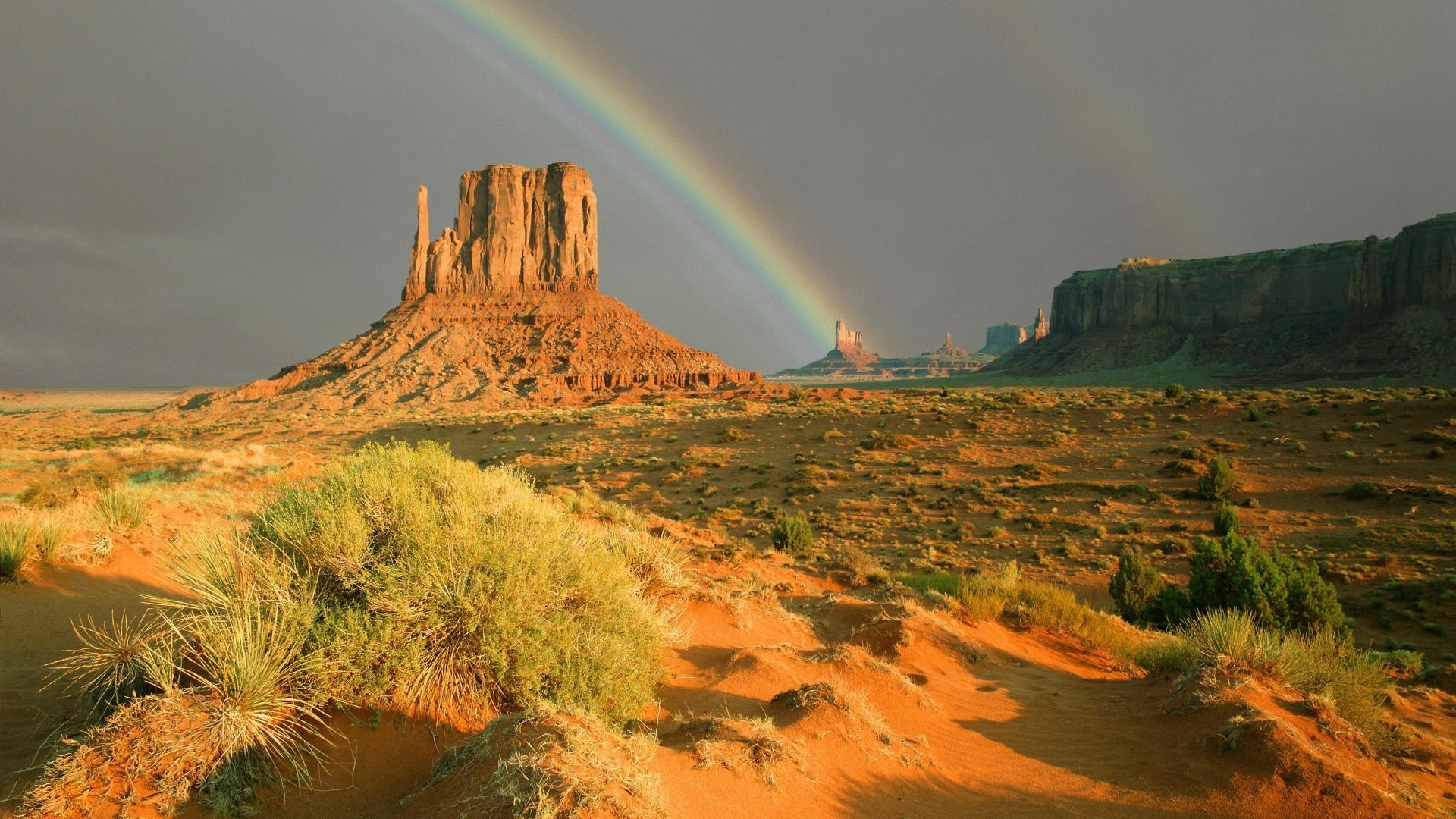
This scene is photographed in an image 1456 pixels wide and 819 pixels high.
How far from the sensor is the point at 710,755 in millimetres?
4898

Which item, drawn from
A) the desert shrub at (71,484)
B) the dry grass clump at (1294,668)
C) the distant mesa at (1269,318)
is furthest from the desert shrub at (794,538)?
the distant mesa at (1269,318)

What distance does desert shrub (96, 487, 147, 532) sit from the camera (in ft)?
35.8

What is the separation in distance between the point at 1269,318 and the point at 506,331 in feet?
392

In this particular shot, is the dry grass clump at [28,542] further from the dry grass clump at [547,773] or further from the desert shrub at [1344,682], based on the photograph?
the desert shrub at [1344,682]

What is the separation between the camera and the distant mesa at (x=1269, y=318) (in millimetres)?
85000

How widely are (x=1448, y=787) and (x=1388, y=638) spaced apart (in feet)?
33.6

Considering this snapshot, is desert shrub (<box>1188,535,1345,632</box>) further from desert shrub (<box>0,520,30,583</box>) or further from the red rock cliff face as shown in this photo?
the red rock cliff face

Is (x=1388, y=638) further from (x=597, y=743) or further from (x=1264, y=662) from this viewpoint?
(x=597, y=743)

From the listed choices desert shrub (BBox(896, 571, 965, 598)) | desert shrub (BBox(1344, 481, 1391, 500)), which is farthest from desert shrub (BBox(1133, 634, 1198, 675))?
desert shrub (BBox(1344, 481, 1391, 500))

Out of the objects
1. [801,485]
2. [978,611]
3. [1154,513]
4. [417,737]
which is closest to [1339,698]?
[978,611]

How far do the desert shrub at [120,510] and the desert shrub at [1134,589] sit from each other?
17793 mm

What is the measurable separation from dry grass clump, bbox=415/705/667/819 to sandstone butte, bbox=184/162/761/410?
64557 mm

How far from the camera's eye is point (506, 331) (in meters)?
88.0

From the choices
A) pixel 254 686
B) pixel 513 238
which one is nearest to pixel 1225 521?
pixel 254 686
